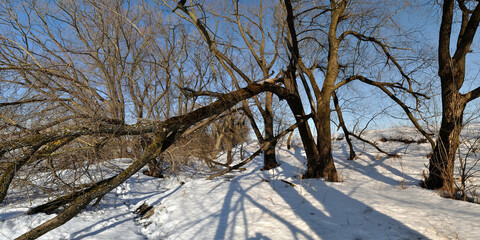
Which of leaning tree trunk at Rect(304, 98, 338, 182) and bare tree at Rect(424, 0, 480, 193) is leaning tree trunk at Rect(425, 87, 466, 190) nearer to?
bare tree at Rect(424, 0, 480, 193)

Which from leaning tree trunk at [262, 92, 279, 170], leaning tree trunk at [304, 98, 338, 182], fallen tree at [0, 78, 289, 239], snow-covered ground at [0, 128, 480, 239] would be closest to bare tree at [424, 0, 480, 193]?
snow-covered ground at [0, 128, 480, 239]

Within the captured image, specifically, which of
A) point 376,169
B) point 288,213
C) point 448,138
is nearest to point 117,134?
point 288,213

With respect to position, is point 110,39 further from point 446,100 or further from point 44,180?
point 446,100

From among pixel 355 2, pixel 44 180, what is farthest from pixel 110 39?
pixel 355 2

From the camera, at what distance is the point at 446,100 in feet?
16.1

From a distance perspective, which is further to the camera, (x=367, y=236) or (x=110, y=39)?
(x=110, y=39)

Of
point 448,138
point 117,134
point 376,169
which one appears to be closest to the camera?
point 117,134

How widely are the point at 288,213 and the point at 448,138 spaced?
380cm

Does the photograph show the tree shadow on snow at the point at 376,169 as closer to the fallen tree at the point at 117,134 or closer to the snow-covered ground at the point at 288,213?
the snow-covered ground at the point at 288,213

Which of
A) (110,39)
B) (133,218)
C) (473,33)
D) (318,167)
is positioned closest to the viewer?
(473,33)

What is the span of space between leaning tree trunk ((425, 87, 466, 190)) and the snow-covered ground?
412 mm

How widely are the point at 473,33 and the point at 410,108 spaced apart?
219 cm

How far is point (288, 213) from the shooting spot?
4238mm

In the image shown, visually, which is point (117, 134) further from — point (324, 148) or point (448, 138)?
point (448, 138)
